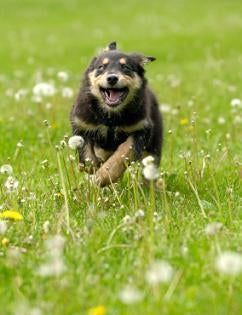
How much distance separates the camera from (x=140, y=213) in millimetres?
5160

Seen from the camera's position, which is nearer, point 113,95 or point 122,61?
point 113,95

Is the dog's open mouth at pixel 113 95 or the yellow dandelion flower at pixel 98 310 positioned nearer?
the yellow dandelion flower at pixel 98 310

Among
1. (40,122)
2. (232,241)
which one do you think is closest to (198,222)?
(232,241)

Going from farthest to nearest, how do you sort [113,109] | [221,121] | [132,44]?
[132,44] < [221,121] < [113,109]

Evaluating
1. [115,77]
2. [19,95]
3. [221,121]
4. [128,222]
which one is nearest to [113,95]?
[115,77]

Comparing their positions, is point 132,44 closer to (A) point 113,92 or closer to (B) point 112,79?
(A) point 113,92

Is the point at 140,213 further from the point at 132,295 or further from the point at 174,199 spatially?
the point at 132,295

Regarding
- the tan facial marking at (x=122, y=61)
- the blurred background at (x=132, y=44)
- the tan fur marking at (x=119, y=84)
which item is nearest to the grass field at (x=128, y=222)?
the blurred background at (x=132, y=44)

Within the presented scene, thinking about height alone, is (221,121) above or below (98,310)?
below

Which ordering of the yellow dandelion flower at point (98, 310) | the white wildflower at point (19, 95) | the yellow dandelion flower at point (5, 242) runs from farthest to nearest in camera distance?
1. the white wildflower at point (19, 95)
2. the yellow dandelion flower at point (5, 242)
3. the yellow dandelion flower at point (98, 310)

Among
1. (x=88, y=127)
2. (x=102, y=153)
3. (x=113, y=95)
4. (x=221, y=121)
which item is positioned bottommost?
(x=221, y=121)

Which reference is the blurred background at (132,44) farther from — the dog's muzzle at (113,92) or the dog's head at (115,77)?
the dog's muzzle at (113,92)

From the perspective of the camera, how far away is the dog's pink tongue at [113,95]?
24.0ft

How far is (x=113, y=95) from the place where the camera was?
737 cm
